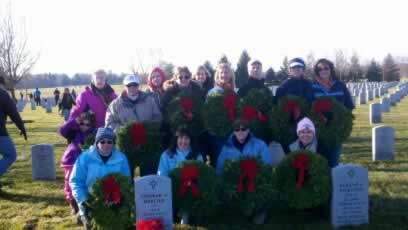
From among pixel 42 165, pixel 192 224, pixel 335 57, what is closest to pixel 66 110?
pixel 42 165

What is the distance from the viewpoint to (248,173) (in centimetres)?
602

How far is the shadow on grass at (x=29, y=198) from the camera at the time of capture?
786 centimetres

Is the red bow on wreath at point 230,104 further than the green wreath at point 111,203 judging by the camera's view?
Yes

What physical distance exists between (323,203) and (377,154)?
16.3 feet

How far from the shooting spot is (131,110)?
677 cm

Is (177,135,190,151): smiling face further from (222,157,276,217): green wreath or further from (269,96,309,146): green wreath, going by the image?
(269,96,309,146): green wreath

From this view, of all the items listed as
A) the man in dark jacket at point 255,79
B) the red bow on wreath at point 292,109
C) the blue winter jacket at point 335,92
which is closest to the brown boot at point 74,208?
Result: the man in dark jacket at point 255,79

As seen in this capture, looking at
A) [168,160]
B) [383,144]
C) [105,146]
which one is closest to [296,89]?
[168,160]

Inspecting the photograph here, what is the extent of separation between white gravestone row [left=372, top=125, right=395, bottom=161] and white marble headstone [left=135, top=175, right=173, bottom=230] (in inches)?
256

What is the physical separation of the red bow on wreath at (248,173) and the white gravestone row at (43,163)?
5232mm

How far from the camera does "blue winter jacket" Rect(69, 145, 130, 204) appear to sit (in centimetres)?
595

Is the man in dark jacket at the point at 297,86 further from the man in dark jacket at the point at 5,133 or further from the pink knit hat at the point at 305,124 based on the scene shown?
the man in dark jacket at the point at 5,133

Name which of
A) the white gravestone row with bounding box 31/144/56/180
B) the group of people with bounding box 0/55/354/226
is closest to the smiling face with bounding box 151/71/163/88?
the group of people with bounding box 0/55/354/226

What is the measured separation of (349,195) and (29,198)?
18.0 feet
